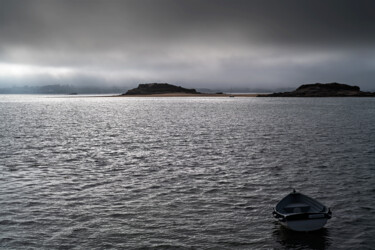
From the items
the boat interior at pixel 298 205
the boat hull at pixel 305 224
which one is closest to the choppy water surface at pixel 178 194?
the boat hull at pixel 305 224

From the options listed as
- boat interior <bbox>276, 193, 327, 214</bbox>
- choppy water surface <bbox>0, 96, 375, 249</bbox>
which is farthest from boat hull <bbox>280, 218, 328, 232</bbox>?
boat interior <bbox>276, 193, 327, 214</bbox>

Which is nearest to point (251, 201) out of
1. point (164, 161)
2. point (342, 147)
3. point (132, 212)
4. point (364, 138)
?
point (132, 212)

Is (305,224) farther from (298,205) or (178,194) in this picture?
(178,194)

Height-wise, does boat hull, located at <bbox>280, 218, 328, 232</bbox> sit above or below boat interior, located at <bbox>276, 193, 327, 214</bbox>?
below

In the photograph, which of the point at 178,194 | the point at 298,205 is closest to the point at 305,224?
the point at 298,205

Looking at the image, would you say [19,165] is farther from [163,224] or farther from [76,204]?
[163,224]

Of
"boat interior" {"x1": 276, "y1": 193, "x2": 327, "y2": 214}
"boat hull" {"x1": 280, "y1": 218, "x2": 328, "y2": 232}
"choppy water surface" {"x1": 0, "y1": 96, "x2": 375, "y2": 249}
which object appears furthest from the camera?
"boat interior" {"x1": 276, "y1": 193, "x2": 327, "y2": 214}

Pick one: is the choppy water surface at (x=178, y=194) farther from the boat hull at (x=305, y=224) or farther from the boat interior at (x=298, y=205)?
the boat interior at (x=298, y=205)

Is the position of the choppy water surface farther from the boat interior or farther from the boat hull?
the boat interior

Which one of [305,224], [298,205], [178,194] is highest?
[298,205]

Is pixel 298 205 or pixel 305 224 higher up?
pixel 298 205

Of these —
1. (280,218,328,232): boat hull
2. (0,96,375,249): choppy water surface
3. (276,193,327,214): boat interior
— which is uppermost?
(276,193,327,214): boat interior

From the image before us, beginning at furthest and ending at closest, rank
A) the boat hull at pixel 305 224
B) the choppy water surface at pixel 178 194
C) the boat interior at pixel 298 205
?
the boat interior at pixel 298 205
the boat hull at pixel 305 224
the choppy water surface at pixel 178 194

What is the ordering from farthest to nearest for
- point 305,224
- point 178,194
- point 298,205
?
1. point 178,194
2. point 298,205
3. point 305,224
